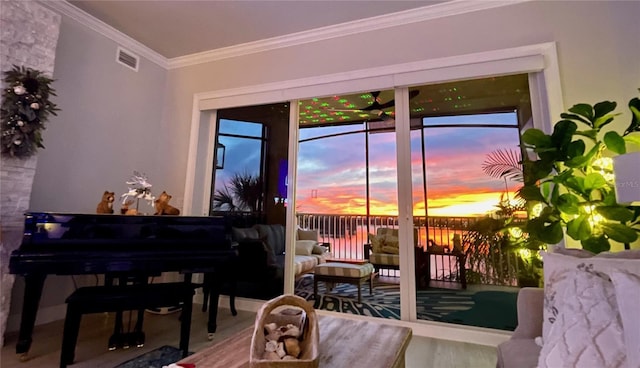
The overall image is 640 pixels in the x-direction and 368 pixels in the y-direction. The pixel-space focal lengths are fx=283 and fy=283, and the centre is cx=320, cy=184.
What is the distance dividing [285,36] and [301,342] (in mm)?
3225

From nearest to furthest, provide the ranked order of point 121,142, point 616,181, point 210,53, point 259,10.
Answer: point 616,181 < point 259,10 < point 121,142 < point 210,53

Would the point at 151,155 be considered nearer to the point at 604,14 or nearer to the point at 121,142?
the point at 121,142

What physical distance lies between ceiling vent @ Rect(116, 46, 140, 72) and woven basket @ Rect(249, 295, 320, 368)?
3683mm

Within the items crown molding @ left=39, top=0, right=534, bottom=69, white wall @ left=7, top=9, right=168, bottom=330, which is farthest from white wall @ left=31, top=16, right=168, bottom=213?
crown molding @ left=39, top=0, right=534, bottom=69

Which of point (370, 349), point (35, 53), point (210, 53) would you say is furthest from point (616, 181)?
point (35, 53)

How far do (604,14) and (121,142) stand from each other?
16.2ft

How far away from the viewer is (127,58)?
3.45m

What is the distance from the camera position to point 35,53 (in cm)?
242

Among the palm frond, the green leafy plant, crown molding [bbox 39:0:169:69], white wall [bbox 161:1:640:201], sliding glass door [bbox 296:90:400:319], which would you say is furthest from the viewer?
sliding glass door [bbox 296:90:400:319]

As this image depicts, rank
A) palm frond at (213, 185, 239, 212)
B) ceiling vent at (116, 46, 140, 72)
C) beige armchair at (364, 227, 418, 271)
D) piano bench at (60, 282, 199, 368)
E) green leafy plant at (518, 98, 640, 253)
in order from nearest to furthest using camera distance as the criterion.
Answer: green leafy plant at (518, 98, 640, 253) → piano bench at (60, 282, 199, 368) → ceiling vent at (116, 46, 140, 72) → palm frond at (213, 185, 239, 212) → beige armchair at (364, 227, 418, 271)

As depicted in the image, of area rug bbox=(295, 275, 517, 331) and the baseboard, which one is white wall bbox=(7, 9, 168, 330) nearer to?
the baseboard

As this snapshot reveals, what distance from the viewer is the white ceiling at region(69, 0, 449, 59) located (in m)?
2.80

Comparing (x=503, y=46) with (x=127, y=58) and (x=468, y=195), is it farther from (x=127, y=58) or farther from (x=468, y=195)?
(x=127, y=58)

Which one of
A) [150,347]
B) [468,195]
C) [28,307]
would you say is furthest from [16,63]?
[468,195]
